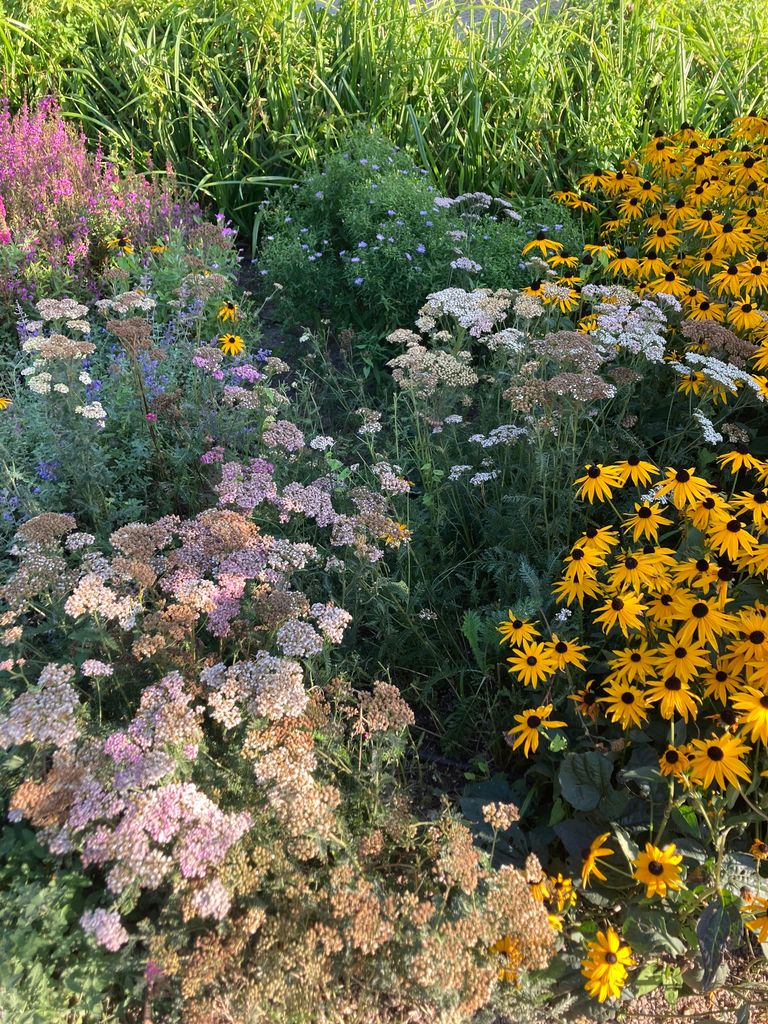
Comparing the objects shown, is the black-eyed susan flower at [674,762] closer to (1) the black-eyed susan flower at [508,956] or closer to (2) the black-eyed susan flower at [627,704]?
(2) the black-eyed susan flower at [627,704]

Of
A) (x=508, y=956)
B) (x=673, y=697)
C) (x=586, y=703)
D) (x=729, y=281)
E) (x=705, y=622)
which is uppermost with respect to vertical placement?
(x=729, y=281)

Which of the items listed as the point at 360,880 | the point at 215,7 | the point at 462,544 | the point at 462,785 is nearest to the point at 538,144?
the point at 215,7

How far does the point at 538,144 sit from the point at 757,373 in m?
2.49

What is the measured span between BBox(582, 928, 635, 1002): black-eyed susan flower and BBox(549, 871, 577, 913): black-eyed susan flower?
11cm

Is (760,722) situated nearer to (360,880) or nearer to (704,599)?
(704,599)

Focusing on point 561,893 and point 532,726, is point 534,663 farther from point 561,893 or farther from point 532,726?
point 561,893

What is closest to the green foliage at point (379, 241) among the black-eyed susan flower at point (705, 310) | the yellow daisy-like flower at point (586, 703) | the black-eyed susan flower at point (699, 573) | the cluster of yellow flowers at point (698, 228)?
the cluster of yellow flowers at point (698, 228)

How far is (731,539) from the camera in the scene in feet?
7.09

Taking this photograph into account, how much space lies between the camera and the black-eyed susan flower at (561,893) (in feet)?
6.11

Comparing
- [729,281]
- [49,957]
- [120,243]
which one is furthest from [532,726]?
[120,243]

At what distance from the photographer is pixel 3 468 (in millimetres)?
3117

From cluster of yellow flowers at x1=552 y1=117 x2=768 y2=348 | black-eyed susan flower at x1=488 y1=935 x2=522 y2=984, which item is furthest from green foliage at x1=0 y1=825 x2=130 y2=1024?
cluster of yellow flowers at x1=552 y1=117 x2=768 y2=348

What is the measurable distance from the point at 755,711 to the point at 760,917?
16.6 inches

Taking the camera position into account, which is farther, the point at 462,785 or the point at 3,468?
the point at 3,468
